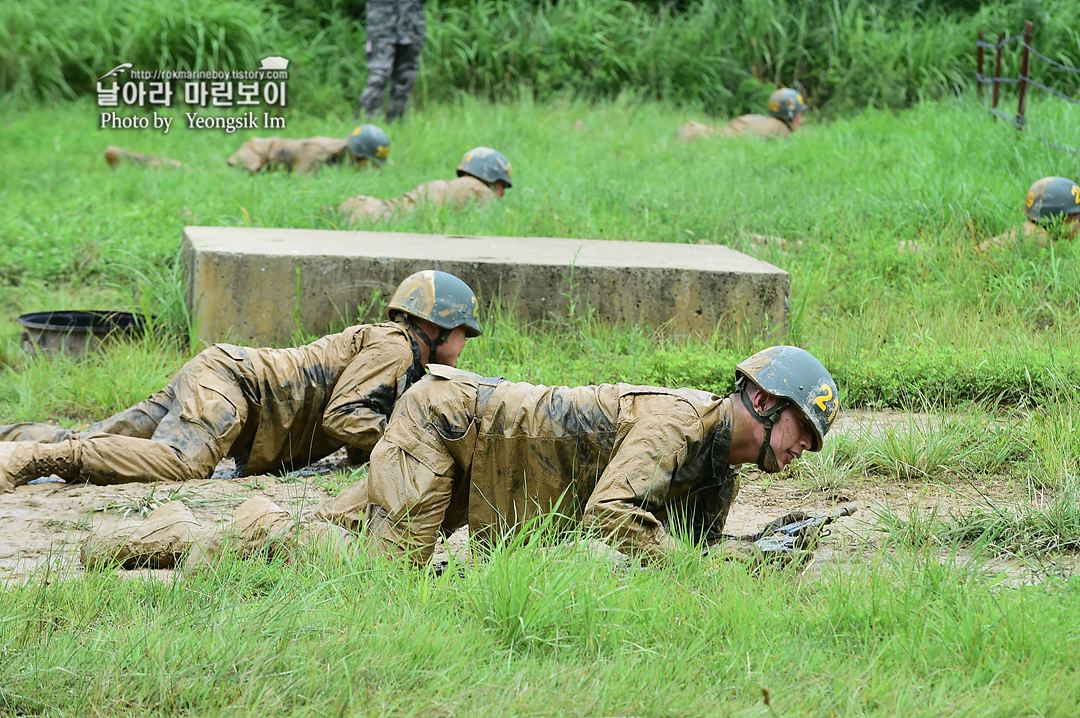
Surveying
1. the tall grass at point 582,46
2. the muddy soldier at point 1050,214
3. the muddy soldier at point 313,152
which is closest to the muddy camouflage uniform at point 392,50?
the tall grass at point 582,46

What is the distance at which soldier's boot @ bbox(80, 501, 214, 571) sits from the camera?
347cm

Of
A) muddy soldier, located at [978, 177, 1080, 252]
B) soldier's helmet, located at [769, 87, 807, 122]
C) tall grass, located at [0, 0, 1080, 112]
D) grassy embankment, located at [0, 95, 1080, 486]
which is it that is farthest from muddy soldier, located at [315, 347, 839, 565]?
tall grass, located at [0, 0, 1080, 112]

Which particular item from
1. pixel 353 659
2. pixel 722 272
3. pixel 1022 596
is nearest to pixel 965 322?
pixel 722 272

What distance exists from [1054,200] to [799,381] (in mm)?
4400

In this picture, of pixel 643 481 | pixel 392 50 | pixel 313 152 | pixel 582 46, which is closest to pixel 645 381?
pixel 643 481

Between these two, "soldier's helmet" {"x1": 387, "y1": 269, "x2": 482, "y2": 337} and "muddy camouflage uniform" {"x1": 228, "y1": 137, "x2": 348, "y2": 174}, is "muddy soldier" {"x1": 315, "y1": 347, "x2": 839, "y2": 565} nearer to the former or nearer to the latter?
"soldier's helmet" {"x1": 387, "y1": 269, "x2": 482, "y2": 337}

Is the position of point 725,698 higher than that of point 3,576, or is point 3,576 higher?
point 725,698

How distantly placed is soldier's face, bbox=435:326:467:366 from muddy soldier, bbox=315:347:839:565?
40.6 inches

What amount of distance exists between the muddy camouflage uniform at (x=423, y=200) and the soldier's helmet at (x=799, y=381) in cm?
445

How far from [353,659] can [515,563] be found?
0.51m

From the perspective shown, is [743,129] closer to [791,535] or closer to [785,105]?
[785,105]

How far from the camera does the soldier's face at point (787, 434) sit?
133 inches

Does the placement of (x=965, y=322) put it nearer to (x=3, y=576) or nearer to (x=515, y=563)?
(x=515, y=563)

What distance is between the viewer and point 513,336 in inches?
226
